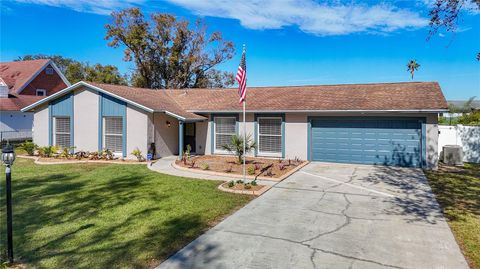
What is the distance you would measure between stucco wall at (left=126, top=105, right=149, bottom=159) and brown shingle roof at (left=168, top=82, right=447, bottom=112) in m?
3.19

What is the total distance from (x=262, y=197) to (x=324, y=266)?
165 inches

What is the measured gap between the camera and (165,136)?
1691 centimetres

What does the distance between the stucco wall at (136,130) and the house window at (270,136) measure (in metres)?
5.63

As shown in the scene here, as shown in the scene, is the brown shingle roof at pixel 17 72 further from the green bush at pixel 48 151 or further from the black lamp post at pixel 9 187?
the black lamp post at pixel 9 187

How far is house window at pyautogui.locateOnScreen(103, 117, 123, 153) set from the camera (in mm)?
16172

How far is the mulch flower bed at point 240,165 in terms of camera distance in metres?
12.4

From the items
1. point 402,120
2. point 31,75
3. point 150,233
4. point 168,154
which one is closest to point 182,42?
point 31,75

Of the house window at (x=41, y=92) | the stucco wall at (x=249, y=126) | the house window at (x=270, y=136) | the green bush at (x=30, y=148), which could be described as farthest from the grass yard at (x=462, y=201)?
the house window at (x=41, y=92)

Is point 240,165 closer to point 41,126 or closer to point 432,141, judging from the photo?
point 432,141

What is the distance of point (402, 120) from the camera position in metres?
14.2

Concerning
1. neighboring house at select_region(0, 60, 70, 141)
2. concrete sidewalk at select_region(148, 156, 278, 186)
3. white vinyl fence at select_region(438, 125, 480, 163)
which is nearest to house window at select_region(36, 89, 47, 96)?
neighboring house at select_region(0, 60, 70, 141)

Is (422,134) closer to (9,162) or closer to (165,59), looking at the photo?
(9,162)

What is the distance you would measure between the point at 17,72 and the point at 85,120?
20176mm

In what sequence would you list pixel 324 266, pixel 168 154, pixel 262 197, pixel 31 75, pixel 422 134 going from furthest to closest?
1. pixel 31 75
2. pixel 168 154
3. pixel 422 134
4. pixel 262 197
5. pixel 324 266
